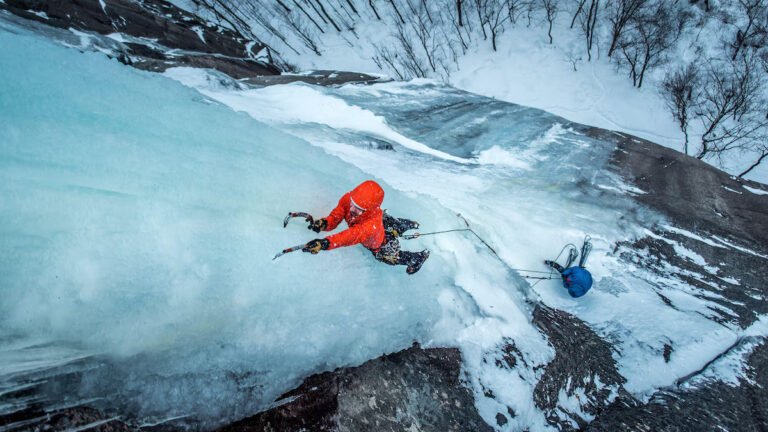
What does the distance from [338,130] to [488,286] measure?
3564mm

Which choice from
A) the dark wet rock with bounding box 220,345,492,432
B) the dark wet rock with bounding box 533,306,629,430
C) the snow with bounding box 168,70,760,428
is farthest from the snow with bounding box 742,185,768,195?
the dark wet rock with bounding box 220,345,492,432

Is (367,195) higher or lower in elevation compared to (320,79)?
lower

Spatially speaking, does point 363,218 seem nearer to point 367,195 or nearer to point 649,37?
point 367,195

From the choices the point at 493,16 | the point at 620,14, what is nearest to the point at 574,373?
the point at 620,14

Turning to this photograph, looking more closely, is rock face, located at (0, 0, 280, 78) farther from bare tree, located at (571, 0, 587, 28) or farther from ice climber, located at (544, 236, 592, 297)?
bare tree, located at (571, 0, 587, 28)

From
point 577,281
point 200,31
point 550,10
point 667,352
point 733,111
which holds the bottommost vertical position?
point 667,352

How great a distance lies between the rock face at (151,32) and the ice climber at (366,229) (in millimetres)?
4950

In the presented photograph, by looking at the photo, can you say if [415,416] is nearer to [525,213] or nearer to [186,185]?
[186,185]

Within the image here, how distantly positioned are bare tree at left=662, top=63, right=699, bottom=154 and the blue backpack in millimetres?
13951

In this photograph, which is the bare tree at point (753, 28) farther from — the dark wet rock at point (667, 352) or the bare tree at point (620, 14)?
the dark wet rock at point (667, 352)

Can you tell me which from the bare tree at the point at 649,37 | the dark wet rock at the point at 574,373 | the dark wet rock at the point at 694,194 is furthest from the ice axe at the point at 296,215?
the bare tree at the point at 649,37

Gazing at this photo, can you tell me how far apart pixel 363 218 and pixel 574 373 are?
2.54 m

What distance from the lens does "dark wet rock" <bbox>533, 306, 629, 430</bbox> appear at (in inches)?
116

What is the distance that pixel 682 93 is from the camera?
14.2 m
